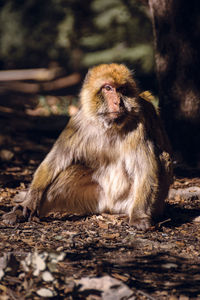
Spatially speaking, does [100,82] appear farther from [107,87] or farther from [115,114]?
[115,114]

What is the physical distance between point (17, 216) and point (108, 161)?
109 centimetres

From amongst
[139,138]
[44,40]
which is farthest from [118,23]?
[139,138]

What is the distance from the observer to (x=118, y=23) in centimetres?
1366

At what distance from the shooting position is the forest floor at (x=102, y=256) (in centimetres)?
307

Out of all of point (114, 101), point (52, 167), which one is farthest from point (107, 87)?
point (52, 167)

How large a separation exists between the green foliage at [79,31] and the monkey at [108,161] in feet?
28.6

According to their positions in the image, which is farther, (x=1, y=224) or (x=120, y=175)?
(x=120, y=175)

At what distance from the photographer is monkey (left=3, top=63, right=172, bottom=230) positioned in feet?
15.5

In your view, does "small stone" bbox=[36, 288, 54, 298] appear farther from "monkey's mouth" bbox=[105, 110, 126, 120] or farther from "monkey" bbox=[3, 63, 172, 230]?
"monkey's mouth" bbox=[105, 110, 126, 120]

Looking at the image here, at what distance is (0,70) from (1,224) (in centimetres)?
1831

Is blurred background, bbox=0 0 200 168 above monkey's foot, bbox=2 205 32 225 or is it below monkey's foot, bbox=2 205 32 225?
above

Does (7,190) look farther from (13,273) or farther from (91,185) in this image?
(13,273)

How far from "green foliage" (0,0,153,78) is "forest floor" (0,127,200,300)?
8238 mm

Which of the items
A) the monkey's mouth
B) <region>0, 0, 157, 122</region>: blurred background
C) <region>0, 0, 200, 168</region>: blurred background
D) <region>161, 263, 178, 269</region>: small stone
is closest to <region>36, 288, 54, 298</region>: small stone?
<region>161, 263, 178, 269</region>: small stone
